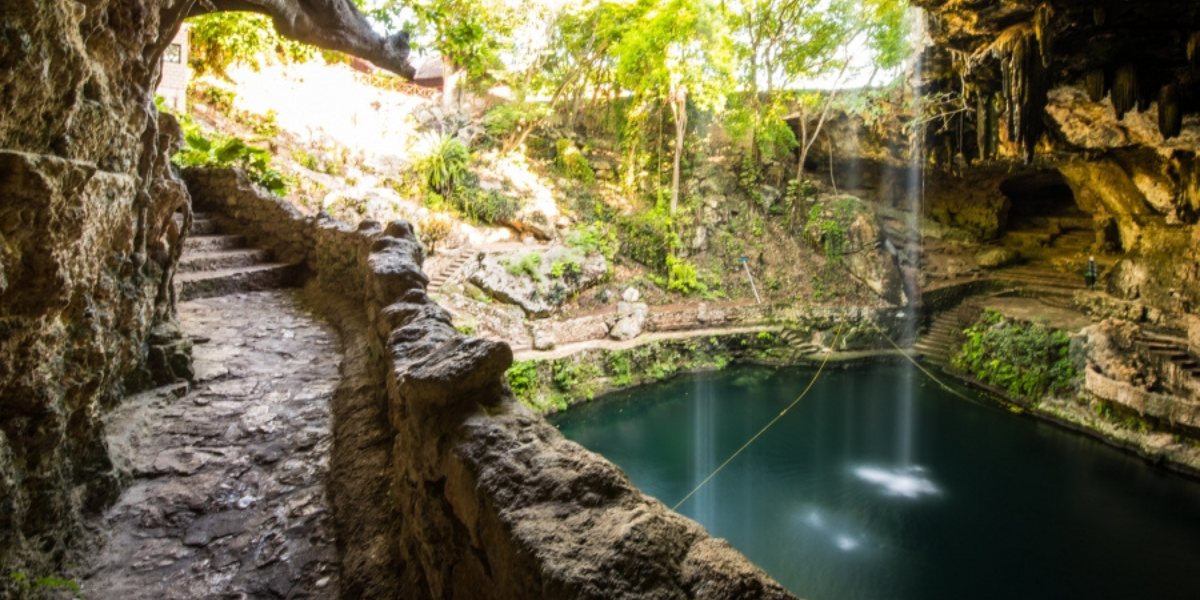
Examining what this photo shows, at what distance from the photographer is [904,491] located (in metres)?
9.36

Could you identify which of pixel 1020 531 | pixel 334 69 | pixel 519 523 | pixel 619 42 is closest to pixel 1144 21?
pixel 1020 531

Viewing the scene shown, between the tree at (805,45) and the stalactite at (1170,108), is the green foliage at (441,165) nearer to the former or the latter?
the tree at (805,45)

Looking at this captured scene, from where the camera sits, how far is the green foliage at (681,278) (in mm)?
15641

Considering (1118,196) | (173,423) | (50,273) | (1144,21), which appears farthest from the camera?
(1118,196)

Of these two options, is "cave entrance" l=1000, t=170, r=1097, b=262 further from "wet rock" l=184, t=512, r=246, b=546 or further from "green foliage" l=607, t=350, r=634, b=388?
"wet rock" l=184, t=512, r=246, b=546

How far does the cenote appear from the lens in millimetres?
7332

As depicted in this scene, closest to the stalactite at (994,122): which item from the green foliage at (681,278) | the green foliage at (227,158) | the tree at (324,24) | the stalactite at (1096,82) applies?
the stalactite at (1096,82)

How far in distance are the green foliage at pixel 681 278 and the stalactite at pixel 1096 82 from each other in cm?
903

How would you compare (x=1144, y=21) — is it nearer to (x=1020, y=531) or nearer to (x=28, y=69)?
(x=1020, y=531)

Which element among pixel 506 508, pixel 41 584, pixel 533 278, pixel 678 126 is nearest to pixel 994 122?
pixel 678 126

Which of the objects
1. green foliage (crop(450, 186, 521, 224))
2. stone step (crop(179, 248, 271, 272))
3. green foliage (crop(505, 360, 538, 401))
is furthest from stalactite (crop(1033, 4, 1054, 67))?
green foliage (crop(450, 186, 521, 224))

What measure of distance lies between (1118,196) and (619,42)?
1172cm

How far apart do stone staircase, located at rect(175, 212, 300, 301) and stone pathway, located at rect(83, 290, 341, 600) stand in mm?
1887

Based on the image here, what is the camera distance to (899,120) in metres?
15.3
